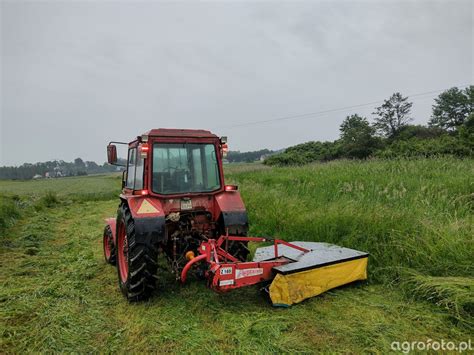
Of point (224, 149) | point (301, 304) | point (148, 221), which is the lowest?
point (301, 304)

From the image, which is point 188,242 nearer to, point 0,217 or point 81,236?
point 81,236

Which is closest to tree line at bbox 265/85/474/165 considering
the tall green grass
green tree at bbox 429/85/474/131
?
green tree at bbox 429/85/474/131

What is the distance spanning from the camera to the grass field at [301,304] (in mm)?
2779

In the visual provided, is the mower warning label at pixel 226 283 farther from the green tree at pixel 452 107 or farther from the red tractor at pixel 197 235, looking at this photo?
the green tree at pixel 452 107

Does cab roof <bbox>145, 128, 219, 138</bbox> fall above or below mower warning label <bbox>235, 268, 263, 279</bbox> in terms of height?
above

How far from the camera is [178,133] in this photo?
4176 mm

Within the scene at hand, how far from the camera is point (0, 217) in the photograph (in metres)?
8.34

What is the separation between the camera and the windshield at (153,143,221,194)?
408 cm

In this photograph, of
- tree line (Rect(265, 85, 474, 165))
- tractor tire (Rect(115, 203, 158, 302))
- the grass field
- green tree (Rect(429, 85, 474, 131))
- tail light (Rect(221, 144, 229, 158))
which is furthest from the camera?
green tree (Rect(429, 85, 474, 131))

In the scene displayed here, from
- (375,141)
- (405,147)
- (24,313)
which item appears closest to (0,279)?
(24,313)

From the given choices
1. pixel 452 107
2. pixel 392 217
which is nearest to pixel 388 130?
pixel 452 107

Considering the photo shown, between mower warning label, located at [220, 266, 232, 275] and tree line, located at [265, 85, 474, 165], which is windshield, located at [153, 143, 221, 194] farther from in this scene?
tree line, located at [265, 85, 474, 165]

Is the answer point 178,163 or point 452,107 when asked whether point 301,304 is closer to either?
point 178,163

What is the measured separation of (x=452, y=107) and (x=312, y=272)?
55921 mm
